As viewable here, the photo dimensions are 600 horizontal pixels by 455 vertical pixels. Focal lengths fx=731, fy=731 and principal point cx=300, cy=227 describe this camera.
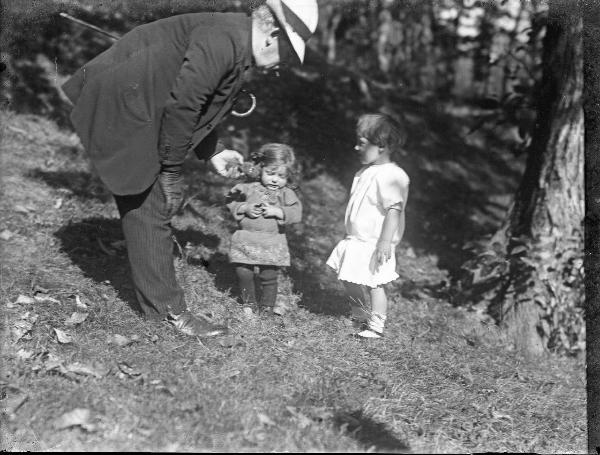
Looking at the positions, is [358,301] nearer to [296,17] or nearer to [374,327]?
[374,327]

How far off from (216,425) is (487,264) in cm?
339

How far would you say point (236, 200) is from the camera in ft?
16.3

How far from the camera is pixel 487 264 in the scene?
20.5ft

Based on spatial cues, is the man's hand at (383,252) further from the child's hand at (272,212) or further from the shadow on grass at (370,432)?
the shadow on grass at (370,432)

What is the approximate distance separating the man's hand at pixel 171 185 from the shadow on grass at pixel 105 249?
35.5 inches

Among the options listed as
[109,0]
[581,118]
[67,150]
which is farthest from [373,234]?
[109,0]

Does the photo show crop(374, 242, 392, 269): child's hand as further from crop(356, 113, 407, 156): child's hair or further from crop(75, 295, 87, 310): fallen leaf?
crop(75, 295, 87, 310): fallen leaf

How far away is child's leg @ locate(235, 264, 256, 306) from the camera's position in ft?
16.4

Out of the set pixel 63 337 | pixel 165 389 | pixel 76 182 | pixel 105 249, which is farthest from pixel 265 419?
pixel 76 182

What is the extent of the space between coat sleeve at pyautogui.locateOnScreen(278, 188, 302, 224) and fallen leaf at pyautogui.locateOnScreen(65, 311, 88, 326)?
1.41 metres

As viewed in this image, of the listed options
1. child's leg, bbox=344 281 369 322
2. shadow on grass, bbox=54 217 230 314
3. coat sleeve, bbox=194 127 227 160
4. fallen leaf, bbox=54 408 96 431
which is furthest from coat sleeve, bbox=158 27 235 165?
child's leg, bbox=344 281 369 322

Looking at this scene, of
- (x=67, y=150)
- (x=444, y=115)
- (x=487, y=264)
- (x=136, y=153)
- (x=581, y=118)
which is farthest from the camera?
(x=444, y=115)

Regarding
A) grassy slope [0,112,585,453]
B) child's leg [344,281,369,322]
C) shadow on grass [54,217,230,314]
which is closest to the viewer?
grassy slope [0,112,585,453]

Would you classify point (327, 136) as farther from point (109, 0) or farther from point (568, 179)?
point (568, 179)
